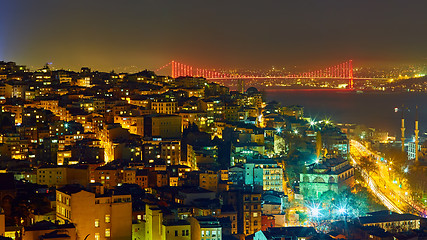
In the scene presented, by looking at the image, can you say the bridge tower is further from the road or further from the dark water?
the road

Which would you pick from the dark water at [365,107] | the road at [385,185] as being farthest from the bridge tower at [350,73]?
the road at [385,185]

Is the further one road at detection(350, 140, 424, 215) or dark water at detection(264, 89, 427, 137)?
dark water at detection(264, 89, 427, 137)

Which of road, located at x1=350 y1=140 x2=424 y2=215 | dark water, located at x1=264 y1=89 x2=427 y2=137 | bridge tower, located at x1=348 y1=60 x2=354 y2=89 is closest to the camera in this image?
road, located at x1=350 y1=140 x2=424 y2=215

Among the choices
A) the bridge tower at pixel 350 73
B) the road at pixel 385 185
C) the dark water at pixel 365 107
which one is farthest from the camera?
the bridge tower at pixel 350 73

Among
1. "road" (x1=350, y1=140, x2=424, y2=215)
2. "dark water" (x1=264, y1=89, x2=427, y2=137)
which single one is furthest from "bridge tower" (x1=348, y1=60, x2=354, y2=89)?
"road" (x1=350, y1=140, x2=424, y2=215)

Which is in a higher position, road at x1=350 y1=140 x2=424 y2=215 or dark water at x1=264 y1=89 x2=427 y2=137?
dark water at x1=264 y1=89 x2=427 y2=137

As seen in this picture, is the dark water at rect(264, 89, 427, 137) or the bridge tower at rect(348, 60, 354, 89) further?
the bridge tower at rect(348, 60, 354, 89)

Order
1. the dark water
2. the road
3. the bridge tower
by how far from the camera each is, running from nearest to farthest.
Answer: the road, the dark water, the bridge tower

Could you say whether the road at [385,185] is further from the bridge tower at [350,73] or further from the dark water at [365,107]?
the bridge tower at [350,73]

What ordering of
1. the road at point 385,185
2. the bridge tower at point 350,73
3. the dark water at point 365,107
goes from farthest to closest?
the bridge tower at point 350,73 < the dark water at point 365,107 < the road at point 385,185
